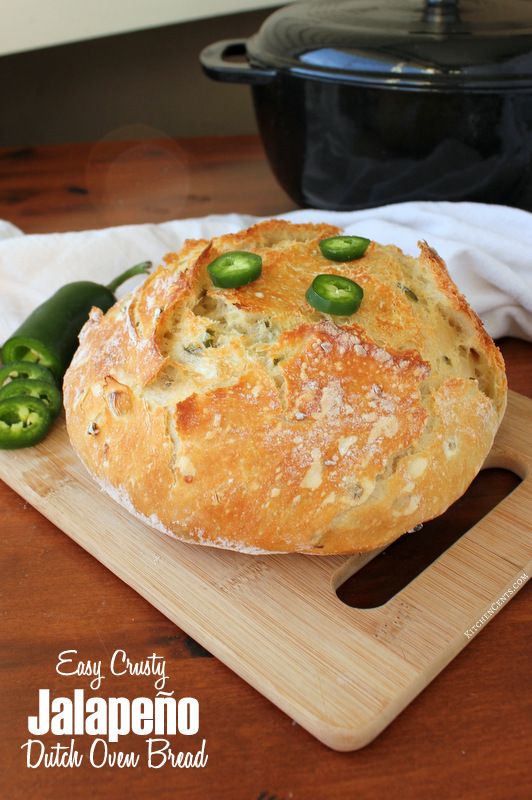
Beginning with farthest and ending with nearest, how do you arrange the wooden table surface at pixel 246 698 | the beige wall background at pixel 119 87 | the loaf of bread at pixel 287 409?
the beige wall background at pixel 119 87 → the loaf of bread at pixel 287 409 → the wooden table surface at pixel 246 698

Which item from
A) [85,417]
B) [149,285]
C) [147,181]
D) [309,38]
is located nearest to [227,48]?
[309,38]

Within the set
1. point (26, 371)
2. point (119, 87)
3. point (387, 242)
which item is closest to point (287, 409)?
point (26, 371)

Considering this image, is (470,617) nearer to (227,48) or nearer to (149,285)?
(149,285)

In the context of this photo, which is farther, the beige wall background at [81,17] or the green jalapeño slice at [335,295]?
the beige wall background at [81,17]

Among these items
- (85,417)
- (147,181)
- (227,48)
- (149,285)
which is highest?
(227,48)

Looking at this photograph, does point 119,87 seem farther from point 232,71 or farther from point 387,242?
point 387,242

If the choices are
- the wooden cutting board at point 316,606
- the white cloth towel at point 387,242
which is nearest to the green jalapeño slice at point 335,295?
the wooden cutting board at point 316,606

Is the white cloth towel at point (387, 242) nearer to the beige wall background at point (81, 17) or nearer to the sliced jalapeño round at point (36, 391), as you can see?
the sliced jalapeño round at point (36, 391)
